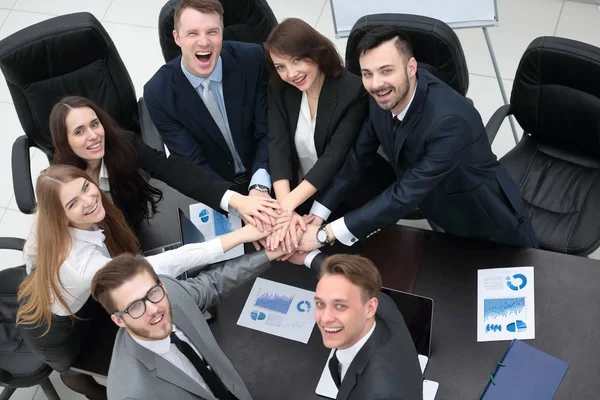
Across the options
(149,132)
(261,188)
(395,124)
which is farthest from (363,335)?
(149,132)

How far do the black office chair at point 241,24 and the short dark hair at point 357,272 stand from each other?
1.74 meters

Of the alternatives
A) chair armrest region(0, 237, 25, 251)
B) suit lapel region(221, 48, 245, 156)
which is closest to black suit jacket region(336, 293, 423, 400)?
suit lapel region(221, 48, 245, 156)

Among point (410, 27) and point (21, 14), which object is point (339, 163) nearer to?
point (410, 27)

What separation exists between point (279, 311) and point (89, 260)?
77 centimetres

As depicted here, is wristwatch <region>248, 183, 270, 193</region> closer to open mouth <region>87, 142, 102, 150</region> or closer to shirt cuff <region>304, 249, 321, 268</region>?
shirt cuff <region>304, 249, 321, 268</region>

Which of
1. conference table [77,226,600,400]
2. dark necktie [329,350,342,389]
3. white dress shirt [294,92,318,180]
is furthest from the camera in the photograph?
white dress shirt [294,92,318,180]

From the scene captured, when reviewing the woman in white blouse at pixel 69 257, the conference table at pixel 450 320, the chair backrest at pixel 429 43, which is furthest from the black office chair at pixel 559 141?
the woman in white blouse at pixel 69 257

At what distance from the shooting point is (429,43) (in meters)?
3.35

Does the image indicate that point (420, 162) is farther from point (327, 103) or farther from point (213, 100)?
point (213, 100)

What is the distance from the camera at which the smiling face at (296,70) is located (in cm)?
→ 295

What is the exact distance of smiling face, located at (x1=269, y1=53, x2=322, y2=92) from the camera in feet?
9.68

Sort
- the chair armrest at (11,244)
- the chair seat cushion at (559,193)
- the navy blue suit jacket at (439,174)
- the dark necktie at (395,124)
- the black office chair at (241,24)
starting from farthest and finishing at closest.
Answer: the black office chair at (241,24) < the chair armrest at (11,244) < the chair seat cushion at (559,193) < the dark necktie at (395,124) < the navy blue suit jacket at (439,174)

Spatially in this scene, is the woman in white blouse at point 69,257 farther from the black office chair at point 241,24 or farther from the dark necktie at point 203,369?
the black office chair at point 241,24

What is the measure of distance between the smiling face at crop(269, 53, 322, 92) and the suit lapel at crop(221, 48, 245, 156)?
1.03ft
